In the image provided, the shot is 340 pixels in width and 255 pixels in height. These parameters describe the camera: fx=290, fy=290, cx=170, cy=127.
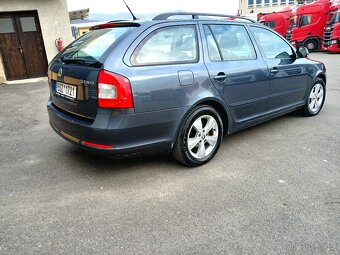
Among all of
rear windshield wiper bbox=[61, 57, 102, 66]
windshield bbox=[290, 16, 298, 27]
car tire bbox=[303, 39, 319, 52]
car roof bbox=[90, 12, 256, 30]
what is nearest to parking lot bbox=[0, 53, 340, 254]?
rear windshield wiper bbox=[61, 57, 102, 66]

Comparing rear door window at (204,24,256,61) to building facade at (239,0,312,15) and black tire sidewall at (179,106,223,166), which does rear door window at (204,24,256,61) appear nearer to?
black tire sidewall at (179,106,223,166)

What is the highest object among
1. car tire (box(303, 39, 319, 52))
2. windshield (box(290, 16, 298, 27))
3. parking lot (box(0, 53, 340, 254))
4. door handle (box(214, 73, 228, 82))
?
door handle (box(214, 73, 228, 82))

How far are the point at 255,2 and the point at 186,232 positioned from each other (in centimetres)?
5160

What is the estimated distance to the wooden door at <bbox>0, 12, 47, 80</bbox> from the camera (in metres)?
9.76

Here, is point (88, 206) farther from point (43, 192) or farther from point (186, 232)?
point (186, 232)

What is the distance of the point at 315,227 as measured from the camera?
234cm

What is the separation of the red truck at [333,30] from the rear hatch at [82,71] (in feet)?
58.1

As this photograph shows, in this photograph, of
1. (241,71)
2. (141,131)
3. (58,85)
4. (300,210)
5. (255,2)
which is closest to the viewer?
(300,210)

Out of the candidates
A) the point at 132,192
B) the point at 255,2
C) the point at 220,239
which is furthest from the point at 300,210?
the point at 255,2

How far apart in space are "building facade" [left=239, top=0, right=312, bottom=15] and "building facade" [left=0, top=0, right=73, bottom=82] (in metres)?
42.1

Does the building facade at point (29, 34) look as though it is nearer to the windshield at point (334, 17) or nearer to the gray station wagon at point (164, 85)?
the gray station wagon at point (164, 85)

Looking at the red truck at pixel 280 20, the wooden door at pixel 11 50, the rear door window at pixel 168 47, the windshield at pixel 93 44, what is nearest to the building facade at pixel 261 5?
the red truck at pixel 280 20

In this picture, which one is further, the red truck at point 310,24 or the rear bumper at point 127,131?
the red truck at point 310,24

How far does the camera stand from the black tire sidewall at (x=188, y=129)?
3.12 metres
